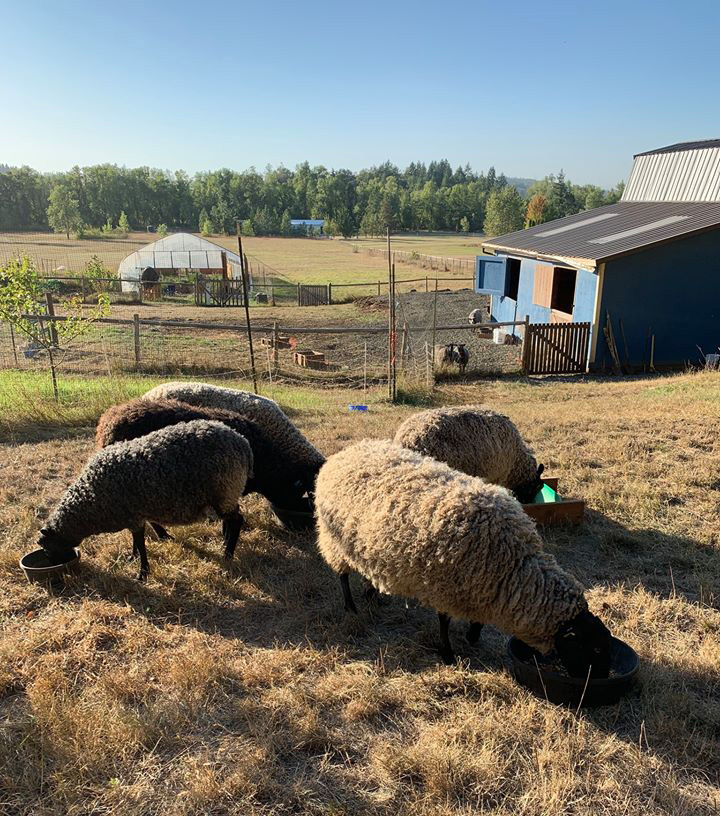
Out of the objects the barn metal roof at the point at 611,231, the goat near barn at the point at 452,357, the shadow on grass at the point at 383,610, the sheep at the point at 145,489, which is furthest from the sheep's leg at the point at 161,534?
the barn metal roof at the point at 611,231

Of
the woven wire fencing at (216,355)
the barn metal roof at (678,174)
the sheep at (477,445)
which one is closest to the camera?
the sheep at (477,445)

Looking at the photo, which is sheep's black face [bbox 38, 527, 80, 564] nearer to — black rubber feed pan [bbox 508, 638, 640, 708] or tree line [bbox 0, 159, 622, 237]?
black rubber feed pan [bbox 508, 638, 640, 708]

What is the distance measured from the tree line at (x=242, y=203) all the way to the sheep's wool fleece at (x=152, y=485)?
74.0m

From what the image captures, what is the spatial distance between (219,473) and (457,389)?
1066cm

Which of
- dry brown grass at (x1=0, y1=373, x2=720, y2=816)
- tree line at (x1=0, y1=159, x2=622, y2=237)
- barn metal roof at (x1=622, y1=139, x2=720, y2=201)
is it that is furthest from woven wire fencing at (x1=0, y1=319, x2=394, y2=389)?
tree line at (x1=0, y1=159, x2=622, y2=237)

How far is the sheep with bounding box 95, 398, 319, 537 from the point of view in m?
6.35

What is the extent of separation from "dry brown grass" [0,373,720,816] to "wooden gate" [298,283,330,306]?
34541 mm

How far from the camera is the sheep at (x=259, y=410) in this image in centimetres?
678

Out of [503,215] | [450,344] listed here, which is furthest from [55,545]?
[503,215]

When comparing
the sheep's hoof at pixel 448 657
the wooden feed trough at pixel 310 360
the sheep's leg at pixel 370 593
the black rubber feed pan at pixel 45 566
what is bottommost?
the wooden feed trough at pixel 310 360

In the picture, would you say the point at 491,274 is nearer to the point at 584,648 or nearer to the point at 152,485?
the point at 152,485

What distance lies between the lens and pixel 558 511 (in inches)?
238

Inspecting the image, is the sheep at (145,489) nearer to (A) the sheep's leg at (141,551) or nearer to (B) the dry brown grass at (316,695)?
(A) the sheep's leg at (141,551)

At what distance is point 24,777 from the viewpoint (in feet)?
10.1
